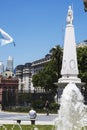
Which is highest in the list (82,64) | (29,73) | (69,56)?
(29,73)

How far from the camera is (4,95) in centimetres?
7138

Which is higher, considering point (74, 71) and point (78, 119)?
point (74, 71)

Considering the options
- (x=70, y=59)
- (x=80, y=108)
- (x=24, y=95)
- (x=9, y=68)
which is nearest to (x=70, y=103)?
(x=80, y=108)

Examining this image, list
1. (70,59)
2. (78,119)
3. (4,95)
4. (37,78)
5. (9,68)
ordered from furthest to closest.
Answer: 1. (9,68)
2. (37,78)
3. (4,95)
4. (70,59)
5. (78,119)

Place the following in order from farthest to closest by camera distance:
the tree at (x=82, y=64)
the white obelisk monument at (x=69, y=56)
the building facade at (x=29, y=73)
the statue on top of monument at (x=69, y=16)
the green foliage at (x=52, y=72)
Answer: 1. the building facade at (x=29, y=73)
2. the green foliage at (x=52, y=72)
3. the tree at (x=82, y=64)
4. the statue on top of monument at (x=69, y=16)
5. the white obelisk monument at (x=69, y=56)

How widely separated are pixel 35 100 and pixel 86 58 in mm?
10718

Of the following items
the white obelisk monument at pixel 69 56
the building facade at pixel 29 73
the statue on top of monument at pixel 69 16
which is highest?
the building facade at pixel 29 73

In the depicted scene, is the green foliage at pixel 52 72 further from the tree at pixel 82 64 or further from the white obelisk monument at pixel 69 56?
the white obelisk monument at pixel 69 56

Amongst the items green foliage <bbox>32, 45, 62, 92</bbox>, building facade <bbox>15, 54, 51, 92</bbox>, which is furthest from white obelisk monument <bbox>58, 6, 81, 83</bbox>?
building facade <bbox>15, 54, 51, 92</bbox>

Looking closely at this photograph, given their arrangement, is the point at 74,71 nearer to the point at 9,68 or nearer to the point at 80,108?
the point at 80,108

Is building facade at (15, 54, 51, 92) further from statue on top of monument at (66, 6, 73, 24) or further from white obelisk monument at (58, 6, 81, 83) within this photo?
white obelisk monument at (58, 6, 81, 83)

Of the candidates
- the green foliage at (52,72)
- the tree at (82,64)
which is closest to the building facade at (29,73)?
the green foliage at (52,72)

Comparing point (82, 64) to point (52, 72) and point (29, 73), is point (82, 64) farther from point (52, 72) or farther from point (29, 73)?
point (29, 73)

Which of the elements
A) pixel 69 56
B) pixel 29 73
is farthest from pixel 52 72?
pixel 29 73
